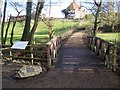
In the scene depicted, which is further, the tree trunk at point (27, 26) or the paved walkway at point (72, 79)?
the tree trunk at point (27, 26)

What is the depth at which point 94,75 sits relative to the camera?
32.2ft

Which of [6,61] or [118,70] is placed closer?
[118,70]

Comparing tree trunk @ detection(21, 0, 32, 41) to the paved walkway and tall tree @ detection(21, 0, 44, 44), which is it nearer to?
tall tree @ detection(21, 0, 44, 44)

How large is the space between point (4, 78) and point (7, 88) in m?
1.33

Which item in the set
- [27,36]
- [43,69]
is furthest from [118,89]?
[27,36]

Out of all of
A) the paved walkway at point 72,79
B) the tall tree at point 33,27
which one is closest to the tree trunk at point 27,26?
the tall tree at point 33,27

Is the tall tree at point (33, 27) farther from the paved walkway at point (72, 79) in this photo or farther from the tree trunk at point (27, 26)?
the paved walkway at point (72, 79)

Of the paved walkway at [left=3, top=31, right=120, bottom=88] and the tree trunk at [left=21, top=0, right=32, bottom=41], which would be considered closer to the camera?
the paved walkway at [left=3, top=31, right=120, bottom=88]

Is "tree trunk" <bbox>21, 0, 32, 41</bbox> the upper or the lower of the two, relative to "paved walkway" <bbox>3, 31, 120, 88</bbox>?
upper

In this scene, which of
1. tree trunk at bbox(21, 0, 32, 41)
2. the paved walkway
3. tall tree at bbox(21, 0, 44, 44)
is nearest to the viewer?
the paved walkway

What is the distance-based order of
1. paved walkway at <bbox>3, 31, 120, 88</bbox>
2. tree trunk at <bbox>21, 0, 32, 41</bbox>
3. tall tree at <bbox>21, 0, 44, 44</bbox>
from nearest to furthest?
1. paved walkway at <bbox>3, 31, 120, 88</bbox>
2. tall tree at <bbox>21, 0, 44, 44</bbox>
3. tree trunk at <bbox>21, 0, 32, 41</bbox>

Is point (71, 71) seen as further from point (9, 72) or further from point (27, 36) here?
point (27, 36)

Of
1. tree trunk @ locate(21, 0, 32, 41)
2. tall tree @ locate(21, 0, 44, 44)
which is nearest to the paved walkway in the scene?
tall tree @ locate(21, 0, 44, 44)

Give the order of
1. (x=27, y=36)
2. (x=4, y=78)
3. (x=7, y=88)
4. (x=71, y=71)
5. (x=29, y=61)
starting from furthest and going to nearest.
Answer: (x=27, y=36)
(x=29, y=61)
(x=71, y=71)
(x=4, y=78)
(x=7, y=88)
